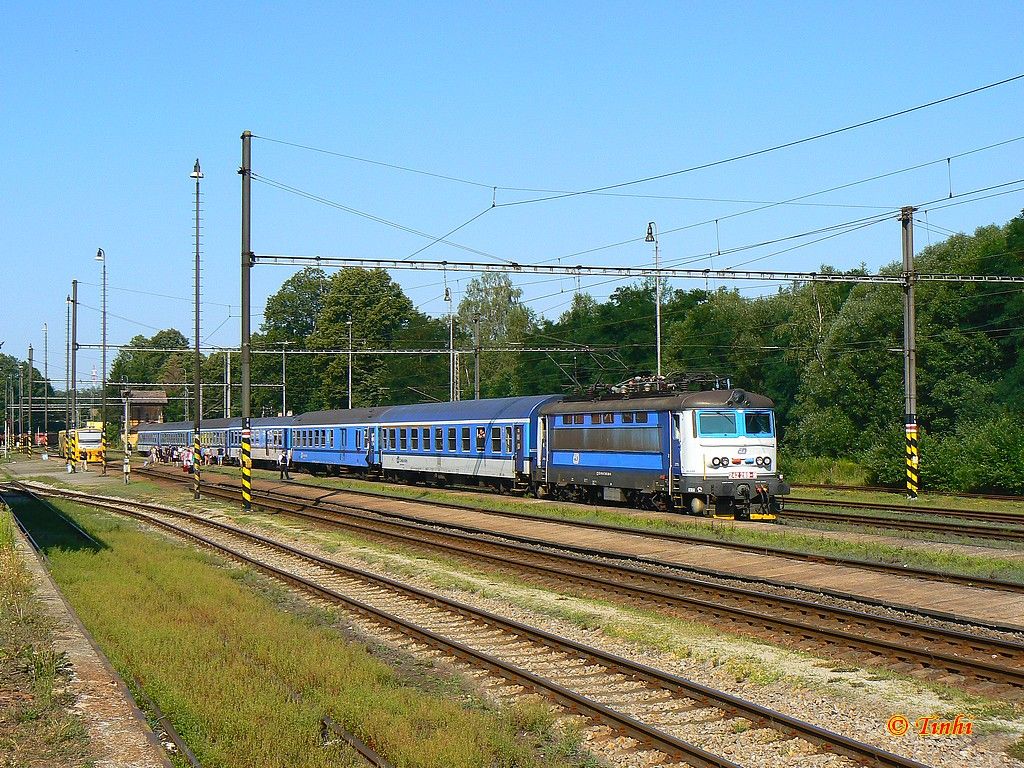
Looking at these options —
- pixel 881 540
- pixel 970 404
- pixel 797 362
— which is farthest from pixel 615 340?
pixel 881 540

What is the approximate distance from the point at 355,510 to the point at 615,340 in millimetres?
43668

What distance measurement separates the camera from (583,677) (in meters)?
11.4

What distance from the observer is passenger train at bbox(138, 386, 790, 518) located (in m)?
26.3

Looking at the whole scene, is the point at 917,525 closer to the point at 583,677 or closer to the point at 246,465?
the point at 583,677

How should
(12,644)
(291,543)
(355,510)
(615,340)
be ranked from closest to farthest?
1. (12,644)
2. (291,543)
3. (355,510)
4. (615,340)

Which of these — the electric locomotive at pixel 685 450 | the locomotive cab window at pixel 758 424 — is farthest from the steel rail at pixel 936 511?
the locomotive cab window at pixel 758 424

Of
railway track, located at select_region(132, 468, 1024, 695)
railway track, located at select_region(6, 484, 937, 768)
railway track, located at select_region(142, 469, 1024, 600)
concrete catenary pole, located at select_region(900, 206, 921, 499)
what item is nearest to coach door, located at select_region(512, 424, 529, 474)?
railway track, located at select_region(142, 469, 1024, 600)

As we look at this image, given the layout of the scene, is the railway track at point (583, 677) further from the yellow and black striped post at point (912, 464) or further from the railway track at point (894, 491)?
the railway track at point (894, 491)

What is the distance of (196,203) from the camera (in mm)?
38750

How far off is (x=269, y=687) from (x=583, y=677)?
336 cm

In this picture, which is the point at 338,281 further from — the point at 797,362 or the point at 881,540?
the point at 881,540

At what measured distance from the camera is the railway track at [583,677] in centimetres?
873

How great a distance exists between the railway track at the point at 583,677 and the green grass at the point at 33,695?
4.39 m

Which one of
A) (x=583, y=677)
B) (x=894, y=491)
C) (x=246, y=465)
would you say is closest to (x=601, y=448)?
(x=246, y=465)
